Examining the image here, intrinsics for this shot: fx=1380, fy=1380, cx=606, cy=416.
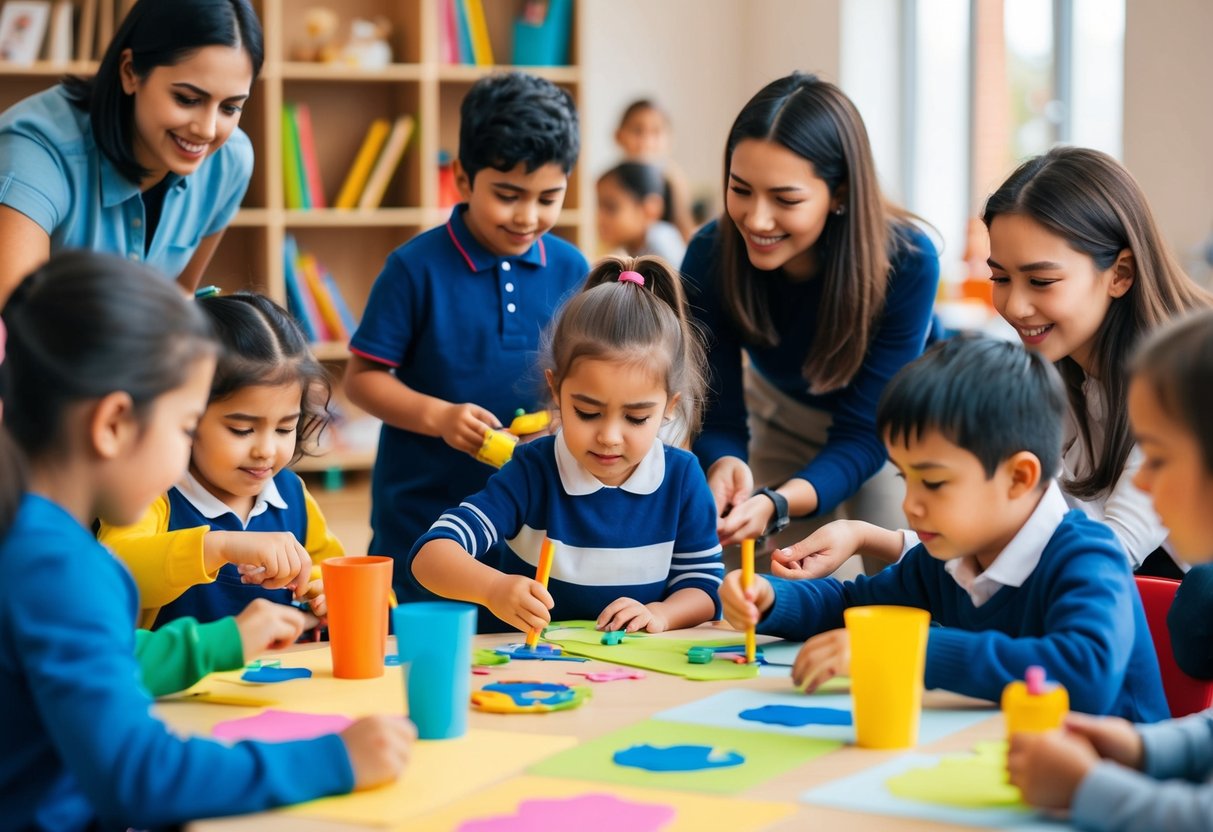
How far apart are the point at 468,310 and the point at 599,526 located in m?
0.62

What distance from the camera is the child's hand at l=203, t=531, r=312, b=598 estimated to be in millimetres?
1545

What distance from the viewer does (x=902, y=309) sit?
225 centimetres

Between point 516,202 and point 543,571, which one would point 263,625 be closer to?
point 543,571

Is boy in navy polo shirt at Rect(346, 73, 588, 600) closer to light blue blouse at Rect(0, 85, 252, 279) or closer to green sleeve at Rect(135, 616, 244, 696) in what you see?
light blue blouse at Rect(0, 85, 252, 279)

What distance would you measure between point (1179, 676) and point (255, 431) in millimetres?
1163

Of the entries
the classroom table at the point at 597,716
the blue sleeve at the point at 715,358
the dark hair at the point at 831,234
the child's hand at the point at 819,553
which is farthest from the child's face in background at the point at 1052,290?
the classroom table at the point at 597,716

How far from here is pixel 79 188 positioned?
217 centimetres

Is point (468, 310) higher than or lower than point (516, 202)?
lower

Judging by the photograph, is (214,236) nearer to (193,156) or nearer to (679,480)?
(193,156)

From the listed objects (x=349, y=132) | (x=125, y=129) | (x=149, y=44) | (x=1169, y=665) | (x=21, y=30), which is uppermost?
(x=21, y=30)

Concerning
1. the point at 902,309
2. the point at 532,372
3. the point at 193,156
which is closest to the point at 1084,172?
the point at 902,309

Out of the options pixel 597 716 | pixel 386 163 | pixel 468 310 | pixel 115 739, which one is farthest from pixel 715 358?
pixel 386 163

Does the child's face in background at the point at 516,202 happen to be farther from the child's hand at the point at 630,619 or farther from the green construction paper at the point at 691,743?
the green construction paper at the point at 691,743

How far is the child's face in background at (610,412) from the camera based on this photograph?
5.85 ft
